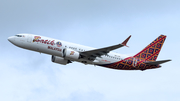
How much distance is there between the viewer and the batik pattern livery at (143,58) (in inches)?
1887


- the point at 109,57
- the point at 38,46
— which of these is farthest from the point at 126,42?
the point at 38,46

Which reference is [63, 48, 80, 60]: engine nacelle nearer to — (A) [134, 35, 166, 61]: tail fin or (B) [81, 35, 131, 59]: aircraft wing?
(B) [81, 35, 131, 59]: aircraft wing

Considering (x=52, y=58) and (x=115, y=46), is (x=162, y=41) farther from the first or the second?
(x=52, y=58)

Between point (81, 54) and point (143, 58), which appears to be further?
point (143, 58)

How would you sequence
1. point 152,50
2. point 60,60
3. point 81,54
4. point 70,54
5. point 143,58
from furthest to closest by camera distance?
point 152,50 < point 143,58 < point 60,60 < point 81,54 < point 70,54

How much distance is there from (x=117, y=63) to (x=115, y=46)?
6690mm

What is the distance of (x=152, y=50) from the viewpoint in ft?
169

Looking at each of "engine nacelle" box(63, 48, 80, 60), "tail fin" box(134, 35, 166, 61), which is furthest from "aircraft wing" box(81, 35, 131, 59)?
"tail fin" box(134, 35, 166, 61)

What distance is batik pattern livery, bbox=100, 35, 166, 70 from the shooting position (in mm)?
47938

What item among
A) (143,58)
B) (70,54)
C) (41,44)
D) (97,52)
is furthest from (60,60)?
(143,58)

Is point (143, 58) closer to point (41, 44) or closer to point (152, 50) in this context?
point (152, 50)

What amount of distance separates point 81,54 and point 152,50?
14.8 metres

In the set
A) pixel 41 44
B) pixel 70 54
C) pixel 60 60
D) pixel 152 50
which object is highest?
pixel 152 50

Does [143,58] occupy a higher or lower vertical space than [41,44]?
lower
